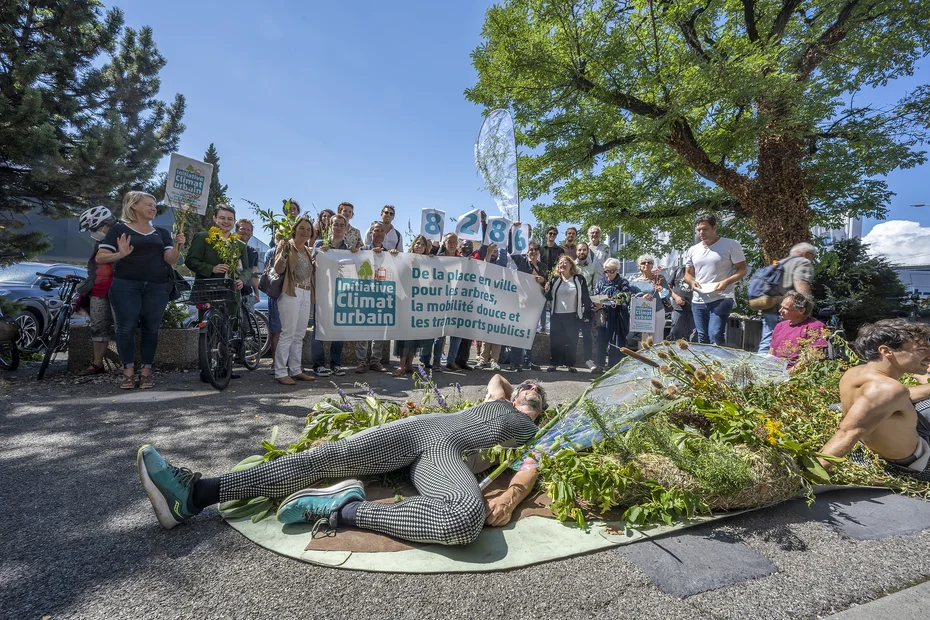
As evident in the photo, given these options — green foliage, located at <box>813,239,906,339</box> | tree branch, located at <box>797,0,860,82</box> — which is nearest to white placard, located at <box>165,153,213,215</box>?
green foliage, located at <box>813,239,906,339</box>

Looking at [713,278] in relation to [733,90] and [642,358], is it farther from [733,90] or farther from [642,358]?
[733,90]

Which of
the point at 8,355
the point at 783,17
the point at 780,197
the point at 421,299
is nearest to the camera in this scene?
the point at 8,355

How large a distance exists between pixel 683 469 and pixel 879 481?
4.67 feet

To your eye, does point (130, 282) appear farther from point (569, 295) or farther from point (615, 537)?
point (569, 295)

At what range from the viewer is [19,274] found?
1041 centimetres

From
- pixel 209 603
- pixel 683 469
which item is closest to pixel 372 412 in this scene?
pixel 209 603

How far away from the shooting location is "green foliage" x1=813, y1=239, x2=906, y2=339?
10.4 meters

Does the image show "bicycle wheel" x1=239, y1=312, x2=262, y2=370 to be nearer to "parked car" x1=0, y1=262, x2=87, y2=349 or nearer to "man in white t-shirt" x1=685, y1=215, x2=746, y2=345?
"parked car" x1=0, y1=262, x2=87, y2=349

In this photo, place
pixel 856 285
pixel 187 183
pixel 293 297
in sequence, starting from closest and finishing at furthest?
1. pixel 293 297
2. pixel 187 183
3. pixel 856 285

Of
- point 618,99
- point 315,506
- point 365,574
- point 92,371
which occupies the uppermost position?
point 618,99

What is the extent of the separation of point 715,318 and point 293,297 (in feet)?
17.9

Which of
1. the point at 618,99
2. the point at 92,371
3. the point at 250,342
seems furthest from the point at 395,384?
the point at 618,99

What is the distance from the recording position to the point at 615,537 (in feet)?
7.43

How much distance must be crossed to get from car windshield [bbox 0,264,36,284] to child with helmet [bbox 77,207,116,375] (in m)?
6.39
